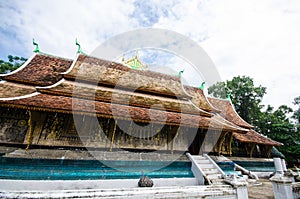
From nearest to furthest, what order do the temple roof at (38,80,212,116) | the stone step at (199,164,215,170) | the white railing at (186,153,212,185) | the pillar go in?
the pillar, the white railing at (186,153,212,185), the temple roof at (38,80,212,116), the stone step at (199,164,215,170)

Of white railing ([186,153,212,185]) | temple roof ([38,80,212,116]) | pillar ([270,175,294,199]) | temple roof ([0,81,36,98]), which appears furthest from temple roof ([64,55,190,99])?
pillar ([270,175,294,199])

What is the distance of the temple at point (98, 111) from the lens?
661cm

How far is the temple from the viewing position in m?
6.61

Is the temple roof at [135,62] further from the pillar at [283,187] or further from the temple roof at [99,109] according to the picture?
the pillar at [283,187]

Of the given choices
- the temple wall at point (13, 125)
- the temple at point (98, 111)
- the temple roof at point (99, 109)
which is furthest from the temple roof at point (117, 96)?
the temple wall at point (13, 125)

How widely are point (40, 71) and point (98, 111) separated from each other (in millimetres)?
5549

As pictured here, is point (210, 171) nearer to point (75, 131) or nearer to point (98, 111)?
point (98, 111)

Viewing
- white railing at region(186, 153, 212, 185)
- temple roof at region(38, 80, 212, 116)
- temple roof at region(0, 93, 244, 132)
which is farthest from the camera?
temple roof at region(38, 80, 212, 116)

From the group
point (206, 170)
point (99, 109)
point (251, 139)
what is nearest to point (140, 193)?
point (99, 109)

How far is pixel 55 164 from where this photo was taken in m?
5.94

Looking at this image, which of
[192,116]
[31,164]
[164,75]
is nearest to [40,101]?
[31,164]

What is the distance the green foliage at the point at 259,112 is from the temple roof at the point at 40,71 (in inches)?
875

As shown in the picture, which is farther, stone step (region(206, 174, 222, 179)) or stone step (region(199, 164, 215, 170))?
stone step (region(199, 164, 215, 170))

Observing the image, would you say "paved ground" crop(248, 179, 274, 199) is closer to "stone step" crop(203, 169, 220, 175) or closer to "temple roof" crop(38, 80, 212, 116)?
"stone step" crop(203, 169, 220, 175)
